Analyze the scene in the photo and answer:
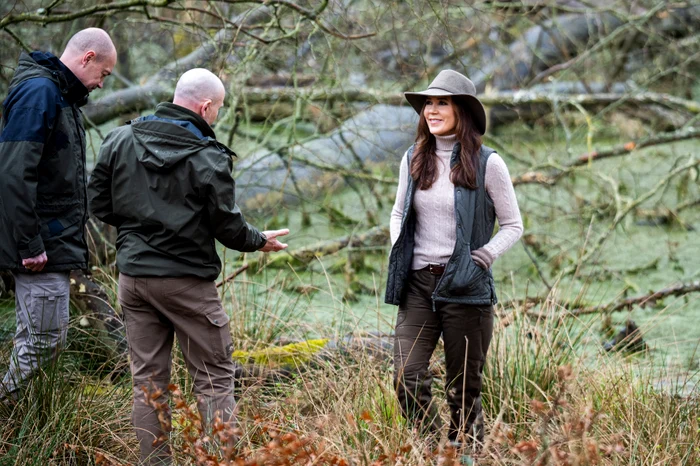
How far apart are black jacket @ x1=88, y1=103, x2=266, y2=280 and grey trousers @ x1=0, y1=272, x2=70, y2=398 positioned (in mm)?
479

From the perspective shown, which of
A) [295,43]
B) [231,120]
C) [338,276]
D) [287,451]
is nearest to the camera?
[287,451]

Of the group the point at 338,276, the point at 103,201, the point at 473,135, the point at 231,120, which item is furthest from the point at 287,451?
the point at 338,276

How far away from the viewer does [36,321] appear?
3611mm

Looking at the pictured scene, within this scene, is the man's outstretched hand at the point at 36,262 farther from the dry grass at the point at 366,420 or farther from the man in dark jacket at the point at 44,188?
the dry grass at the point at 366,420

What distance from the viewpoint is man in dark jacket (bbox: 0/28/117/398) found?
344cm

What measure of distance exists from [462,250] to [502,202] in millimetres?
284

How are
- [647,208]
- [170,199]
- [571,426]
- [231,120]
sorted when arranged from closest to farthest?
[571,426]
[170,199]
[231,120]
[647,208]

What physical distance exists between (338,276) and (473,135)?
364 centimetres

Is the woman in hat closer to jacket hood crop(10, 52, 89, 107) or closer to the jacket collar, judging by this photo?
the jacket collar

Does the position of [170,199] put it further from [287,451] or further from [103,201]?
[287,451]

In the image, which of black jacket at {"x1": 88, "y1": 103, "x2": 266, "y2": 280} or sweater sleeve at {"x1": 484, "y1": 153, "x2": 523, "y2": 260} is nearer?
black jacket at {"x1": 88, "y1": 103, "x2": 266, "y2": 280}

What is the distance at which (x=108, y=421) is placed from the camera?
360 centimetres

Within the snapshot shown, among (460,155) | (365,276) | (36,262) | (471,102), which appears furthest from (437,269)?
(365,276)

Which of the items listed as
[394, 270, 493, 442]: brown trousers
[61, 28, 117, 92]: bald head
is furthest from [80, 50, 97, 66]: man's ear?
[394, 270, 493, 442]: brown trousers
